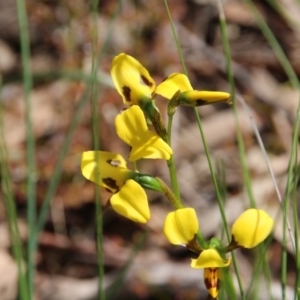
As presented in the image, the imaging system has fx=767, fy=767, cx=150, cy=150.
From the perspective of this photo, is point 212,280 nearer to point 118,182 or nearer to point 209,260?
point 209,260

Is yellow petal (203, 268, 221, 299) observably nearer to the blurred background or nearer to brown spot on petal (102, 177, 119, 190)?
brown spot on petal (102, 177, 119, 190)

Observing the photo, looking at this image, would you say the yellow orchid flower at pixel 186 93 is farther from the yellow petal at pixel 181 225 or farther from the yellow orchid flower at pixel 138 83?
the yellow petal at pixel 181 225

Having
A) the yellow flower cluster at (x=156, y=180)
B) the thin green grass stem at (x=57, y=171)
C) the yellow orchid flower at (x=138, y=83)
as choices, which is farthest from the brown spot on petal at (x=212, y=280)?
the thin green grass stem at (x=57, y=171)

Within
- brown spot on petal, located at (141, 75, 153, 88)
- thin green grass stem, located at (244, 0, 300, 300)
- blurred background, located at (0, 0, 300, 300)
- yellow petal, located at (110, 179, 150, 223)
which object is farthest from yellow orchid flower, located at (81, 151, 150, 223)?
blurred background, located at (0, 0, 300, 300)

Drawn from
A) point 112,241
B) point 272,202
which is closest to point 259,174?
point 272,202

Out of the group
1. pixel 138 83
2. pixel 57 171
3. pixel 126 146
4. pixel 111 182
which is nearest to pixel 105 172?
pixel 111 182

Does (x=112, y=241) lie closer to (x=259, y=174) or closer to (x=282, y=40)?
(x=259, y=174)

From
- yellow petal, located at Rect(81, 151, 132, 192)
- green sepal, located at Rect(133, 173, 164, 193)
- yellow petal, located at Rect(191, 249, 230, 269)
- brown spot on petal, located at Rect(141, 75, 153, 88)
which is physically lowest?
yellow petal, located at Rect(191, 249, 230, 269)
